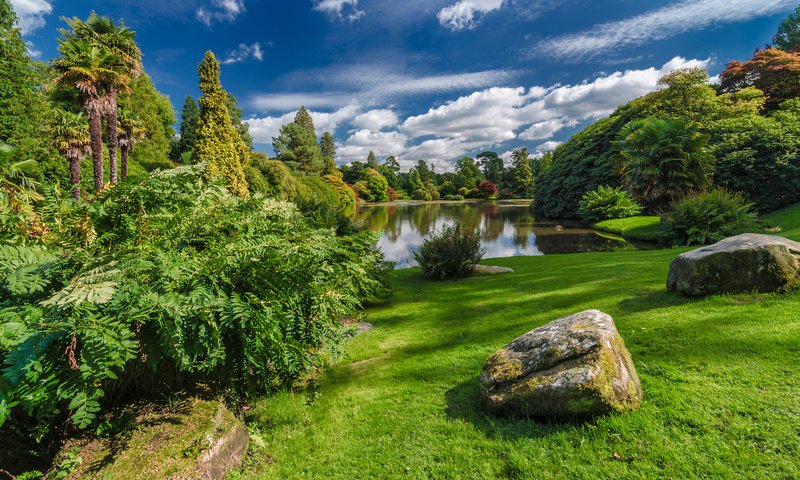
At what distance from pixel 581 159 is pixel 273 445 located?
133 ft

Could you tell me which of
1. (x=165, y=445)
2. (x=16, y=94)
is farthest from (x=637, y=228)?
(x=16, y=94)

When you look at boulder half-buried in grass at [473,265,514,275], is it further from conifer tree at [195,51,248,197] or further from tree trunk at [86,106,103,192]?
conifer tree at [195,51,248,197]

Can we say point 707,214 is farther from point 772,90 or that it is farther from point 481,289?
point 772,90

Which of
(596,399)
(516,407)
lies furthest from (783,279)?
(516,407)

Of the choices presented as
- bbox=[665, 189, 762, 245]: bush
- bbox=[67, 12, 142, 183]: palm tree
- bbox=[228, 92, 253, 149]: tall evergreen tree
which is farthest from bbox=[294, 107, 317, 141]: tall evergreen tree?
bbox=[665, 189, 762, 245]: bush

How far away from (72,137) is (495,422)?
24.4 metres

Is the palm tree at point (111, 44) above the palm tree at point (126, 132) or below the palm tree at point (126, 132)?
above

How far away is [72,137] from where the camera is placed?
58.8 feet

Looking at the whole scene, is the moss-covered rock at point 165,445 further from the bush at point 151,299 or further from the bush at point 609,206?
the bush at point 609,206

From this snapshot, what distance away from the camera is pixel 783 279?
4043 millimetres

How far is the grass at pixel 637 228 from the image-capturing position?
59.0 ft

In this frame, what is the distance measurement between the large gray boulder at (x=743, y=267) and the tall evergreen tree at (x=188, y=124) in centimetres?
5030

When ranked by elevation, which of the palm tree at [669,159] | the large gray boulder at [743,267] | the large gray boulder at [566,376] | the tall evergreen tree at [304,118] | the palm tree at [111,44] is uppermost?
the tall evergreen tree at [304,118]

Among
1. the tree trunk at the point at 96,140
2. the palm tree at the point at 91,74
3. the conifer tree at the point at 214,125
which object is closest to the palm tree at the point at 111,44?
the palm tree at the point at 91,74
